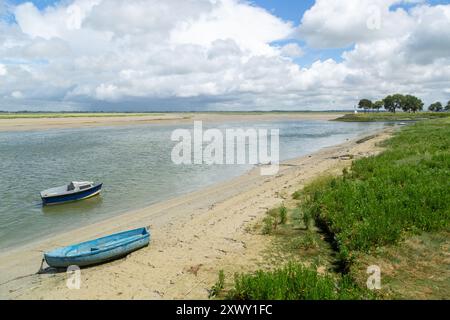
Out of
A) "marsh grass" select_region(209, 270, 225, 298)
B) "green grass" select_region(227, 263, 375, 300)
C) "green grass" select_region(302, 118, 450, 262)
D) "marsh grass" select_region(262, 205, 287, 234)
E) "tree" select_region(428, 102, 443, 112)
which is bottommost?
"marsh grass" select_region(209, 270, 225, 298)

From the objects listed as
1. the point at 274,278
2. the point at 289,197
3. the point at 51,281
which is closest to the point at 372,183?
the point at 289,197

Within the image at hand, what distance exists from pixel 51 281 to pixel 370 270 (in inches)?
367

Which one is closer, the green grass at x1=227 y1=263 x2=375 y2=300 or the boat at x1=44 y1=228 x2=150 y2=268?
the green grass at x1=227 y1=263 x2=375 y2=300

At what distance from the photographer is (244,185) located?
80.5 feet

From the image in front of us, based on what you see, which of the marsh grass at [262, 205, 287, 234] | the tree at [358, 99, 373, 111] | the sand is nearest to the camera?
the sand

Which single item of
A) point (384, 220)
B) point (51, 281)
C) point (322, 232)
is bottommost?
point (51, 281)

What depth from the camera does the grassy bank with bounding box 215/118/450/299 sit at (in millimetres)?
7844

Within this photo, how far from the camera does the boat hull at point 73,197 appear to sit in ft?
67.4

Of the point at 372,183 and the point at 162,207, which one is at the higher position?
the point at 372,183

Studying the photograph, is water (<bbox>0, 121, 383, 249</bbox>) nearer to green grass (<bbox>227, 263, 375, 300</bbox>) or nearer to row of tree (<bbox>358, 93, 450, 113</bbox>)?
green grass (<bbox>227, 263, 375, 300</bbox>)

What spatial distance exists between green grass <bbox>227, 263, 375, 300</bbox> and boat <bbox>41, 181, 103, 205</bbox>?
16004 mm

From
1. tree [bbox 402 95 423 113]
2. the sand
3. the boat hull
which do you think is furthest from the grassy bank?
tree [bbox 402 95 423 113]

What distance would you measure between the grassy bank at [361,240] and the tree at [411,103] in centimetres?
15261
